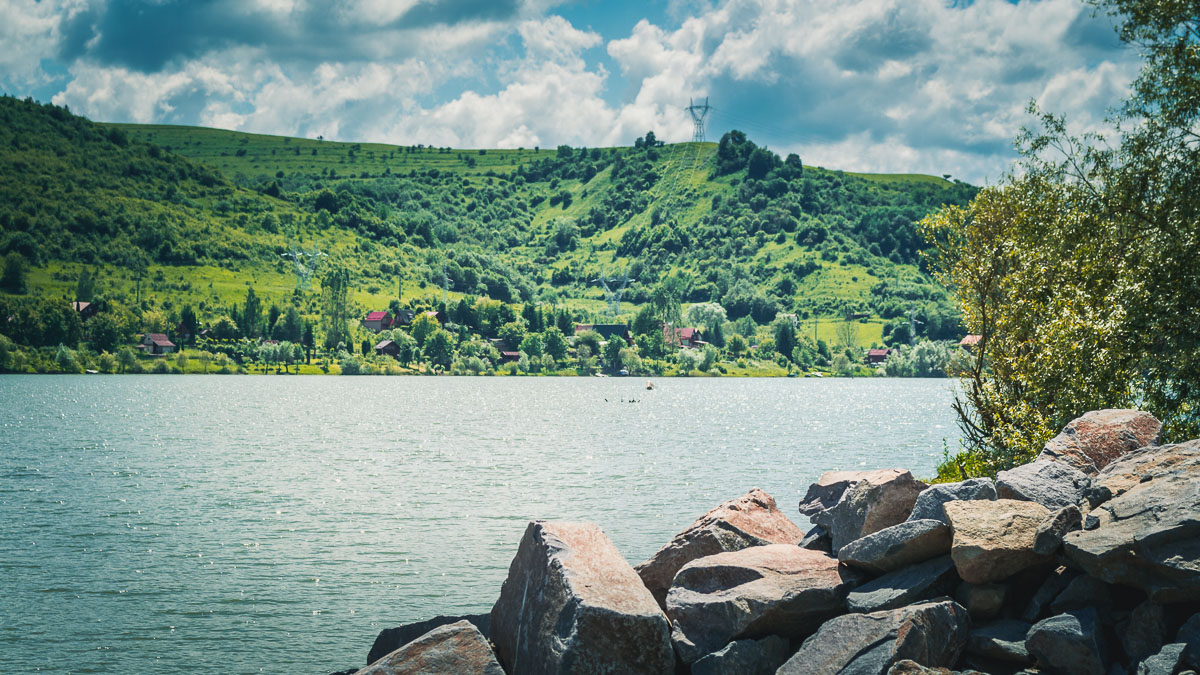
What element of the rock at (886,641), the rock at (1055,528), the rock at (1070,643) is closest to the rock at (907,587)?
the rock at (886,641)

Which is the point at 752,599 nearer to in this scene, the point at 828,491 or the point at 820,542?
the point at 820,542

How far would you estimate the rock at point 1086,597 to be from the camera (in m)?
13.9

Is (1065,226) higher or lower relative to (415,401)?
higher

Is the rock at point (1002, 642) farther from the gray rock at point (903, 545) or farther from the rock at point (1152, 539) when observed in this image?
the gray rock at point (903, 545)

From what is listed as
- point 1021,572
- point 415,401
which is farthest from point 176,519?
point 415,401

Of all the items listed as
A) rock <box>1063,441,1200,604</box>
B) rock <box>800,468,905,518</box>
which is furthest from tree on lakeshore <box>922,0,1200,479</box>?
rock <box>1063,441,1200,604</box>

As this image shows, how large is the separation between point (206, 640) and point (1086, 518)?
20.2 meters

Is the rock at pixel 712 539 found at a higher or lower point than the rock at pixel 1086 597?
lower

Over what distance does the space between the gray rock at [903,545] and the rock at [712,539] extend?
A: 4.91m

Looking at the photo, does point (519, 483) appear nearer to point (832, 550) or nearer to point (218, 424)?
point (832, 550)

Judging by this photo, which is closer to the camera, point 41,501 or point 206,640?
point 206,640

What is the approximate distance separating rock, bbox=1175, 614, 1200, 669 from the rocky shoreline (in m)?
0.02

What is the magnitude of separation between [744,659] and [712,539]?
18.4ft

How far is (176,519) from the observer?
4156 cm
